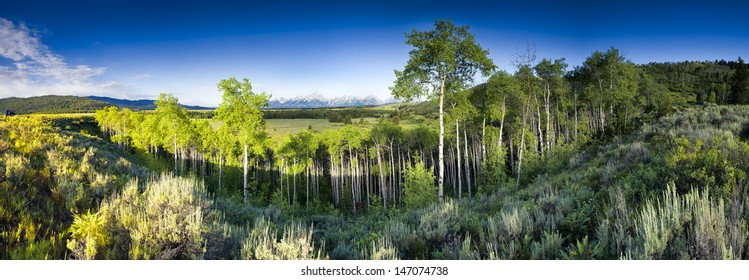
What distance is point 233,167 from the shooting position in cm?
4034

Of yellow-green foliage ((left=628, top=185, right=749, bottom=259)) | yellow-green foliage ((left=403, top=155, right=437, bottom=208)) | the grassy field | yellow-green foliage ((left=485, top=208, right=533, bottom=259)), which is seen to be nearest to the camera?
yellow-green foliage ((left=628, top=185, right=749, bottom=259))

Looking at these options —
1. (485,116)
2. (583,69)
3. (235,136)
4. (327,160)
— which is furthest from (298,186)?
(583,69)

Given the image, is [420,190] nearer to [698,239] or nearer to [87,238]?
[698,239]

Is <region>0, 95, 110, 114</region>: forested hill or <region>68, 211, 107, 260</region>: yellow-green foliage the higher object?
<region>0, 95, 110, 114</region>: forested hill

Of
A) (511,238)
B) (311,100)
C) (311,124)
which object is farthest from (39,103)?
(311,124)

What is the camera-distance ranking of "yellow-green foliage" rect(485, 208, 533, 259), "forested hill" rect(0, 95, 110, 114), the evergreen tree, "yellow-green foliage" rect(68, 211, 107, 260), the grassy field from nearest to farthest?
"yellow-green foliage" rect(68, 211, 107, 260), "yellow-green foliage" rect(485, 208, 533, 259), "forested hill" rect(0, 95, 110, 114), the evergreen tree, the grassy field

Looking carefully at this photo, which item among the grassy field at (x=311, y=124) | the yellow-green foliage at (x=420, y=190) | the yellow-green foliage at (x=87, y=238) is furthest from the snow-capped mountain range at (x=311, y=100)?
the grassy field at (x=311, y=124)

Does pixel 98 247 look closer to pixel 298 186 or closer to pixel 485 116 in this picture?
pixel 485 116

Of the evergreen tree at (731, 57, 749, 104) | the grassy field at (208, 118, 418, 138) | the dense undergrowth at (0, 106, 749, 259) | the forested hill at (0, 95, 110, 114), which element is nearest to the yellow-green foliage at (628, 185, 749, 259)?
the dense undergrowth at (0, 106, 749, 259)

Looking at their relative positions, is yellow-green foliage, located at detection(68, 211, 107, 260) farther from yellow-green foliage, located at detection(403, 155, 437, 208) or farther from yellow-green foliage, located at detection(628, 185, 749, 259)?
yellow-green foliage, located at detection(403, 155, 437, 208)

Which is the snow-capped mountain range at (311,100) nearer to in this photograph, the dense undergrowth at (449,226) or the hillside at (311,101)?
the hillside at (311,101)

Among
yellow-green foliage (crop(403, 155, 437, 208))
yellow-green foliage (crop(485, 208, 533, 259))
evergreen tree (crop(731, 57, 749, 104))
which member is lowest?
yellow-green foliage (crop(403, 155, 437, 208))

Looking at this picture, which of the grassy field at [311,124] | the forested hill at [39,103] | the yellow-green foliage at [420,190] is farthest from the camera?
the grassy field at [311,124]
